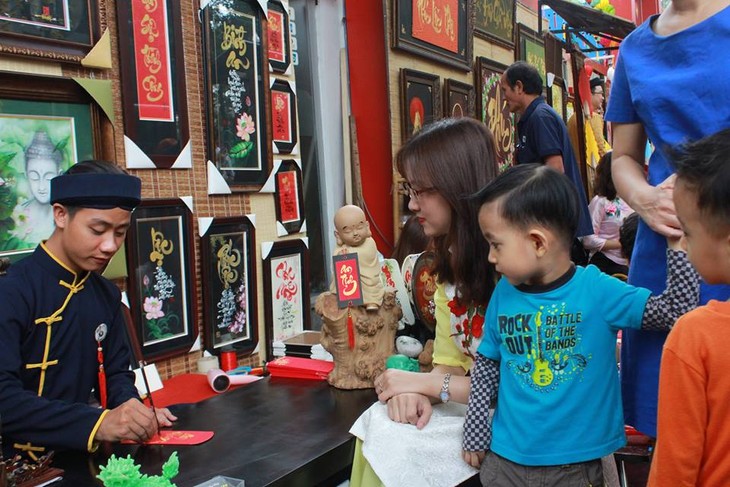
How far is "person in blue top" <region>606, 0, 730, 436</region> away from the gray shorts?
0.16m

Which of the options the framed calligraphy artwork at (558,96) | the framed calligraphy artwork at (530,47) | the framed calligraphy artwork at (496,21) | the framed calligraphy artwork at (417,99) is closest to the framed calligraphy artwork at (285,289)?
the framed calligraphy artwork at (417,99)

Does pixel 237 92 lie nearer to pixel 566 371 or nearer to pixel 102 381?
pixel 102 381

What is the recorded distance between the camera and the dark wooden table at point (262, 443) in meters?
1.59

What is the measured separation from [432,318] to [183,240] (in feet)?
4.19

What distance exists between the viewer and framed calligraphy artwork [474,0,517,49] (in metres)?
6.01

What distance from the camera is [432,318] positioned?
236 centimetres

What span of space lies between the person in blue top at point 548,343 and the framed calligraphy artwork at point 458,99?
3896mm

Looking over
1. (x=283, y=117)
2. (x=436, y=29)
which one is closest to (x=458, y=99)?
(x=436, y=29)

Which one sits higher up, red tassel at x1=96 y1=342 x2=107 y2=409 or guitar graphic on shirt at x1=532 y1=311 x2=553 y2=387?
guitar graphic on shirt at x1=532 y1=311 x2=553 y2=387

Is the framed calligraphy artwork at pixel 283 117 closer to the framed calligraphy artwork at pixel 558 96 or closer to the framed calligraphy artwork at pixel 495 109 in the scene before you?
the framed calligraphy artwork at pixel 495 109

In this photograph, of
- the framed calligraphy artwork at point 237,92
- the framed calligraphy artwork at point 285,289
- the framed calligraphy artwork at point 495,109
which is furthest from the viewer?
the framed calligraphy artwork at point 495,109

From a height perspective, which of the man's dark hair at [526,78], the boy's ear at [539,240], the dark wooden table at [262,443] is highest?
the man's dark hair at [526,78]

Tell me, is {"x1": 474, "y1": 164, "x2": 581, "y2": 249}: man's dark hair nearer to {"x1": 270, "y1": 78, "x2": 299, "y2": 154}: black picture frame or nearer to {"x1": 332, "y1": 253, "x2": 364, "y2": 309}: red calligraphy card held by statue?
{"x1": 332, "y1": 253, "x2": 364, "y2": 309}: red calligraphy card held by statue

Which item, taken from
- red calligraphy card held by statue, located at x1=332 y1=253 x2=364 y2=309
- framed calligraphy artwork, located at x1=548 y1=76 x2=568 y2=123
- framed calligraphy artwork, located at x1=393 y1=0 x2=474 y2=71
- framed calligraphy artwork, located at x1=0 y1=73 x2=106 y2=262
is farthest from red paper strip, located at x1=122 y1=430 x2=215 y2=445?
framed calligraphy artwork, located at x1=548 y1=76 x2=568 y2=123
